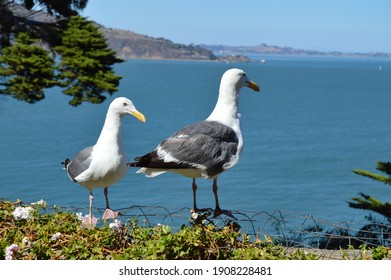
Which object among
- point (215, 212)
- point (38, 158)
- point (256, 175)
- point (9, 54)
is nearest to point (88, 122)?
point (38, 158)

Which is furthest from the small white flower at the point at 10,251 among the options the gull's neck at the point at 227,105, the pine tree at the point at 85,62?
the pine tree at the point at 85,62

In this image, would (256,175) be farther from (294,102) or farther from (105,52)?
(294,102)

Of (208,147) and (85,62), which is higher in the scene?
(85,62)

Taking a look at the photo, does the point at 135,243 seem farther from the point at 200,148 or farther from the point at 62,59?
the point at 62,59

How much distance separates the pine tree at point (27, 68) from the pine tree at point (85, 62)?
0.72ft

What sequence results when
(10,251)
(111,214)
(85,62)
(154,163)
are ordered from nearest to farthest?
(10,251)
(154,163)
(111,214)
(85,62)

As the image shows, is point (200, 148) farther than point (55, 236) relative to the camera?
Yes

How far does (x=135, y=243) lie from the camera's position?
3.80 metres

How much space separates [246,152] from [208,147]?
2999 centimetres

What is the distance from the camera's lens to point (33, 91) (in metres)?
10.5

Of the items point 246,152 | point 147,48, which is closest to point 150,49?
point 147,48

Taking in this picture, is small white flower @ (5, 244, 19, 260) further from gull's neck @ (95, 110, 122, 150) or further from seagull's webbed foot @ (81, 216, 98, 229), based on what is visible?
gull's neck @ (95, 110, 122, 150)

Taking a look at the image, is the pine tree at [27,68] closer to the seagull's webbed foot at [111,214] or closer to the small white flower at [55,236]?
the seagull's webbed foot at [111,214]
